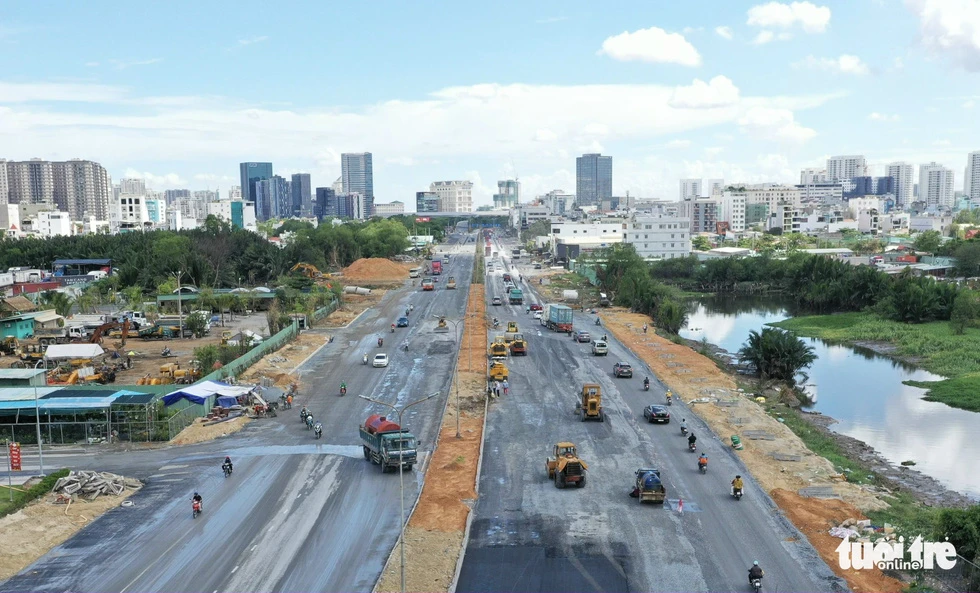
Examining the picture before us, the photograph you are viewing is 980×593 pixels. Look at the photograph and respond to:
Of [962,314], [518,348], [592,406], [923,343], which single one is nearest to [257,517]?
[592,406]

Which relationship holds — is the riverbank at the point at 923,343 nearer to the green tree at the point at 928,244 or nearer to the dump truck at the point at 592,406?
the dump truck at the point at 592,406

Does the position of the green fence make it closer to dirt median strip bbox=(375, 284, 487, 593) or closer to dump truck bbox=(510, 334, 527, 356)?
dirt median strip bbox=(375, 284, 487, 593)

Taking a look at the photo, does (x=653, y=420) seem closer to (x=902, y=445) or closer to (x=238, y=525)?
(x=902, y=445)

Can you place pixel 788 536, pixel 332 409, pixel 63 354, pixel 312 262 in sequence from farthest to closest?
pixel 312 262 < pixel 63 354 < pixel 332 409 < pixel 788 536

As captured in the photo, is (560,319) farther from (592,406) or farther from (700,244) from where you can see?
(700,244)

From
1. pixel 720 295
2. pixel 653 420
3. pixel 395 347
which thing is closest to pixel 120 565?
pixel 653 420

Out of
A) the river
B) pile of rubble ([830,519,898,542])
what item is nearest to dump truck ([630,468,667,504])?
pile of rubble ([830,519,898,542])

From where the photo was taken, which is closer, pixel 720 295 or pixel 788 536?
pixel 788 536

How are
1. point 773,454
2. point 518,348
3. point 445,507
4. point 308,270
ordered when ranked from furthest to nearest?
point 308,270 → point 518,348 → point 773,454 → point 445,507

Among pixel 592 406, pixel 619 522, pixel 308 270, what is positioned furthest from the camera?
pixel 308 270
